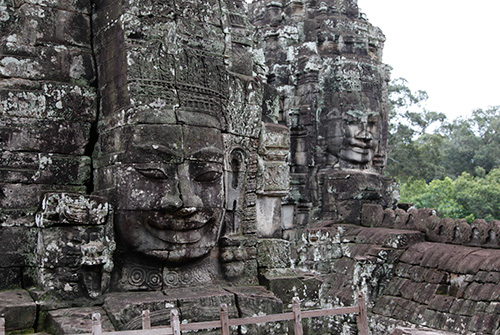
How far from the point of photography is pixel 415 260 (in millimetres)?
10930

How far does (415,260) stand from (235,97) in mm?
6173

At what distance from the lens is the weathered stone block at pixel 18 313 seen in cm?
475

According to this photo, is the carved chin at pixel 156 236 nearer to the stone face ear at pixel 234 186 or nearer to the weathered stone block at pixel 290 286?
the stone face ear at pixel 234 186

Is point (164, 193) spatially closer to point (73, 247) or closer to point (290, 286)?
point (73, 247)

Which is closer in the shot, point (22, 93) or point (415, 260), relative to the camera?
point (22, 93)

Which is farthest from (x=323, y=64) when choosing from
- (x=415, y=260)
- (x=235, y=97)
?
(x=235, y=97)

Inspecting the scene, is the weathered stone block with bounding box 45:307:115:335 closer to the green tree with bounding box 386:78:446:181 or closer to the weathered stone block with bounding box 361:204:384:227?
the weathered stone block with bounding box 361:204:384:227

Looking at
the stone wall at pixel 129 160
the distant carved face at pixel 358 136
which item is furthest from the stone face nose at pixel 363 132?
the stone wall at pixel 129 160

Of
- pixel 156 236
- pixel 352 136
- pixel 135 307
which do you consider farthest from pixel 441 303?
pixel 135 307

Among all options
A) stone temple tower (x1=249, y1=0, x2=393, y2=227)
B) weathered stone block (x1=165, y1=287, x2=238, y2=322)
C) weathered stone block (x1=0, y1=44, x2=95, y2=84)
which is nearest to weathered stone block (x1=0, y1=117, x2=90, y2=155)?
weathered stone block (x1=0, y1=44, x2=95, y2=84)

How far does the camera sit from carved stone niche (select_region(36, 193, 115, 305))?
195 inches

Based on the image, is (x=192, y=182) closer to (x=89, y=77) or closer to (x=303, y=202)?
(x=89, y=77)

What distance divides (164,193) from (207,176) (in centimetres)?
46

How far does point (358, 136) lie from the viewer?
1399 centimetres
